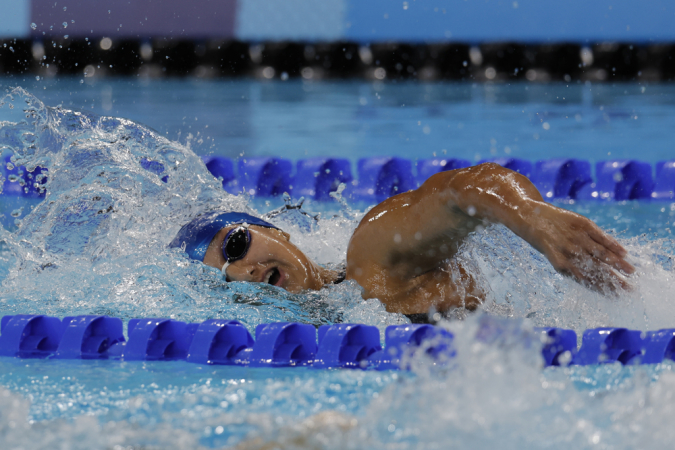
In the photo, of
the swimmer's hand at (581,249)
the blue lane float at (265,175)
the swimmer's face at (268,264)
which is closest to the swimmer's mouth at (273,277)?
the swimmer's face at (268,264)

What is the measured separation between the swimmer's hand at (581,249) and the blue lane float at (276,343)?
31cm

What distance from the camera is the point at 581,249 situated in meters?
1.36

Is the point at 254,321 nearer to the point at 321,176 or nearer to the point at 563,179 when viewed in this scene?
the point at 321,176

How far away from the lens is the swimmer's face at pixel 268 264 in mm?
2084

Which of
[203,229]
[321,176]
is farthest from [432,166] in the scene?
[203,229]

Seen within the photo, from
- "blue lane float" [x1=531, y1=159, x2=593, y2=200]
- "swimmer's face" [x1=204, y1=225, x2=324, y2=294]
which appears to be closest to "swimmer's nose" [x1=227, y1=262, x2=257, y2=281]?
"swimmer's face" [x1=204, y1=225, x2=324, y2=294]

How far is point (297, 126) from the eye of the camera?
6.15 metres

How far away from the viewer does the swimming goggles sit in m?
2.09

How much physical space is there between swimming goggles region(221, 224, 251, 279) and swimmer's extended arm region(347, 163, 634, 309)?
0.96 feet

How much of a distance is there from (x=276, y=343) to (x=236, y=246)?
36 centimetres

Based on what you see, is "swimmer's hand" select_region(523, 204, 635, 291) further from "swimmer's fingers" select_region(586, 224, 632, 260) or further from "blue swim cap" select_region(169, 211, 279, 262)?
"blue swim cap" select_region(169, 211, 279, 262)

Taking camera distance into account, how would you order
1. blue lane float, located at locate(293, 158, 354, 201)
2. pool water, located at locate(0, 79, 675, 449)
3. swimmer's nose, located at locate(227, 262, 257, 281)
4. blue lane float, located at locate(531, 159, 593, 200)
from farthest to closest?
blue lane float, located at locate(293, 158, 354, 201) → blue lane float, located at locate(531, 159, 593, 200) → swimmer's nose, located at locate(227, 262, 257, 281) → pool water, located at locate(0, 79, 675, 449)

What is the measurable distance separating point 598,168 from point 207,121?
11.1ft

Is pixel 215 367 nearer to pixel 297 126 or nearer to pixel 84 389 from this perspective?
pixel 84 389
